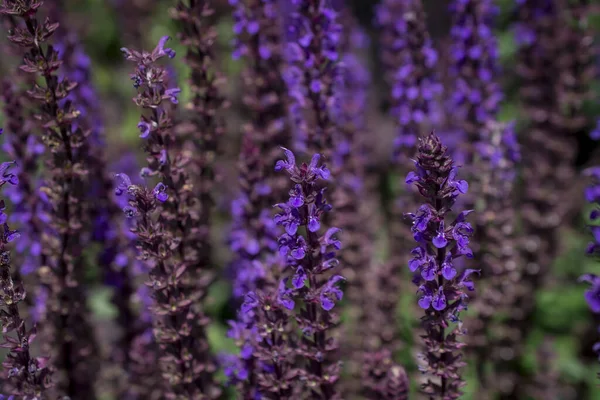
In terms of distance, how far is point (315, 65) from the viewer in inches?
229

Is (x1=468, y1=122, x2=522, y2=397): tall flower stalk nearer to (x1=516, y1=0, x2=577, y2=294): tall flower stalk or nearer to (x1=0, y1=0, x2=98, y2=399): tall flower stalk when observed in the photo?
(x1=516, y1=0, x2=577, y2=294): tall flower stalk

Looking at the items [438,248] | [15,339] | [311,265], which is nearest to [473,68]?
[438,248]

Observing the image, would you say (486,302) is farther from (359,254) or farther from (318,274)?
(318,274)

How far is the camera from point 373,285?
24.0ft

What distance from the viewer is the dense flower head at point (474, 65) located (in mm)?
6605

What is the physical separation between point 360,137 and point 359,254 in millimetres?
1331

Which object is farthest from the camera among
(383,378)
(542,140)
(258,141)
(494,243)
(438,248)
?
(542,140)

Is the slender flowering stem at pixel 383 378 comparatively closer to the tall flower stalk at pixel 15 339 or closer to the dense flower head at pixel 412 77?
the dense flower head at pixel 412 77

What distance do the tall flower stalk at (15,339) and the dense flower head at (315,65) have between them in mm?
2397

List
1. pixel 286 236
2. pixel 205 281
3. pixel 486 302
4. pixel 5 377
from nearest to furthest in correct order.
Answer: pixel 286 236
pixel 5 377
pixel 205 281
pixel 486 302

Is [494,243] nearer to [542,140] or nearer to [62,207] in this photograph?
[542,140]

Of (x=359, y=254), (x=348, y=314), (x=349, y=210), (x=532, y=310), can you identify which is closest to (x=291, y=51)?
(x=349, y=210)

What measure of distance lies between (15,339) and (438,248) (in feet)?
9.58

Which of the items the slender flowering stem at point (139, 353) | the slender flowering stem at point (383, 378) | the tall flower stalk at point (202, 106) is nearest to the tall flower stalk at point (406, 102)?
the slender flowering stem at point (383, 378)
